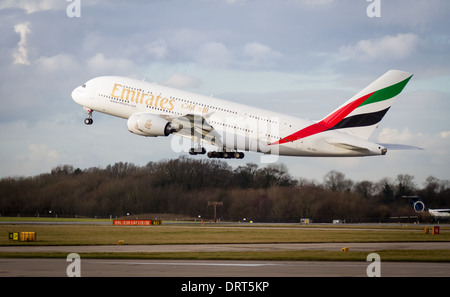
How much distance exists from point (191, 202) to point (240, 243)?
2825 inches

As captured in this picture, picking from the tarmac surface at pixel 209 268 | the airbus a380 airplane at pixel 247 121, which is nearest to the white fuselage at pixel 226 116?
the airbus a380 airplane at pixel 247 121

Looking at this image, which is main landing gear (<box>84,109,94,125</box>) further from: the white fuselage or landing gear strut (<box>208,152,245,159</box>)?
landing gear strut (<box>208,152,245,159</box>)

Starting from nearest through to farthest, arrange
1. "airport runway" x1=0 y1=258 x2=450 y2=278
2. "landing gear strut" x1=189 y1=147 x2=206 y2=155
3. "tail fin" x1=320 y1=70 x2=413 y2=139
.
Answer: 1. "airport runway" x1=0 y1=258 x2=450 y2=278
2. "tail fin" x1=320 y1=70 x2=413 y2=139
3. "landing gear strut" x1=189 y1=147 x2=206 y2=155

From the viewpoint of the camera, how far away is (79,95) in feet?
239

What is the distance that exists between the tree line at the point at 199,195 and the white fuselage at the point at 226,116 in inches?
2661

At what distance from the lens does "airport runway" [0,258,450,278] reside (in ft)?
113

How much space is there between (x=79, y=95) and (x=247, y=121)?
20998mm

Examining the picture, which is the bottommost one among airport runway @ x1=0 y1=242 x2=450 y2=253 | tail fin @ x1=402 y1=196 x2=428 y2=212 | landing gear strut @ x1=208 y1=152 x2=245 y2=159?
airport runway @ x1=0 y1=242 x2=450 y2=253

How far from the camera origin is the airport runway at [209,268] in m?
34.4

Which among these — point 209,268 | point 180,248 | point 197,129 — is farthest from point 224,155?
point 209,268

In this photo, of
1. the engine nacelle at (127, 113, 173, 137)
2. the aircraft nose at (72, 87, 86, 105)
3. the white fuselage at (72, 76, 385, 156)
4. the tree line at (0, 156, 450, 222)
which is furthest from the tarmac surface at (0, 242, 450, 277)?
the tree line at (0, 156, 450, 222)

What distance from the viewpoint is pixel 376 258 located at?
151 feet

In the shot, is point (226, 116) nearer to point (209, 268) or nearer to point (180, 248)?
point (180, 248)

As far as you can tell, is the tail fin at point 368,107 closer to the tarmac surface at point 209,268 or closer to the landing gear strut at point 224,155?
the landing gear strut at point 224,155
